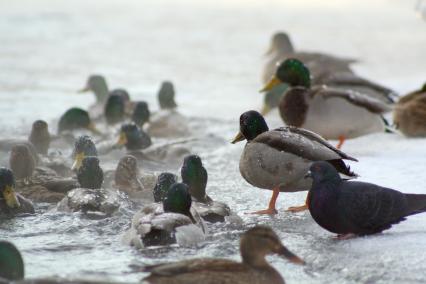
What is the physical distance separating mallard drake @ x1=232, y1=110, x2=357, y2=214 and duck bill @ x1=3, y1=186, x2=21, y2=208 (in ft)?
4.66

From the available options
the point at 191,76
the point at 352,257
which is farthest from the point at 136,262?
the point at 191,76

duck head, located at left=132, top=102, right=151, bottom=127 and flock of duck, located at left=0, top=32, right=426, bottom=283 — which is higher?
duck head, located at left=132, top=102, right=151, bottom=127

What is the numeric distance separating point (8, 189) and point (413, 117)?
12.4 feet

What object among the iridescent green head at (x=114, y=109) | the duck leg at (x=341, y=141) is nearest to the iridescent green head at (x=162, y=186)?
the duck leg at (x=341, y=141)

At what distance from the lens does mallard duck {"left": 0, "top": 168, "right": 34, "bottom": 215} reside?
6.18 metres

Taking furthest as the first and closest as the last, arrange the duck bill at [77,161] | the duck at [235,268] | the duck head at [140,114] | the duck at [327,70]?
the duck head at [140,114], the duck at [327,70], the duck bill at [77,161], the duck at [235,268]

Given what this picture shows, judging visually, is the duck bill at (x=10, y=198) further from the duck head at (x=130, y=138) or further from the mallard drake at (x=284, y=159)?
the duck head at (x=130, y=138)

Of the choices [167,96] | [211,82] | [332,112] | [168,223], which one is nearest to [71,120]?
[167,96]

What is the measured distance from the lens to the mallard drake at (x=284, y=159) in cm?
608

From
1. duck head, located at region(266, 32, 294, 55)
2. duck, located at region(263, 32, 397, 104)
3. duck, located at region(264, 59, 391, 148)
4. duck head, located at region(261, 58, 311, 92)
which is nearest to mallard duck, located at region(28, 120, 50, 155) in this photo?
duck, located at region(264, 59, 391, 148)

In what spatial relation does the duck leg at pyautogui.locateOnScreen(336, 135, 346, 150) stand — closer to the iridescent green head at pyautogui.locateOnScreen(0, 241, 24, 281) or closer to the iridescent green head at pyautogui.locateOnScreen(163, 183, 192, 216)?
the iridescent green head at pyautogui.locateOnScreen(163, 183, 192, 216)

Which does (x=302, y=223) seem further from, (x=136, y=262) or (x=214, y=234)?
(x=136, y=262)

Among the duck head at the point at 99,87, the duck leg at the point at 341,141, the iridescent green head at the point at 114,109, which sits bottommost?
the duck leg at the point at 341,141

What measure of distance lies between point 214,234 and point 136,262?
0.74 meters
